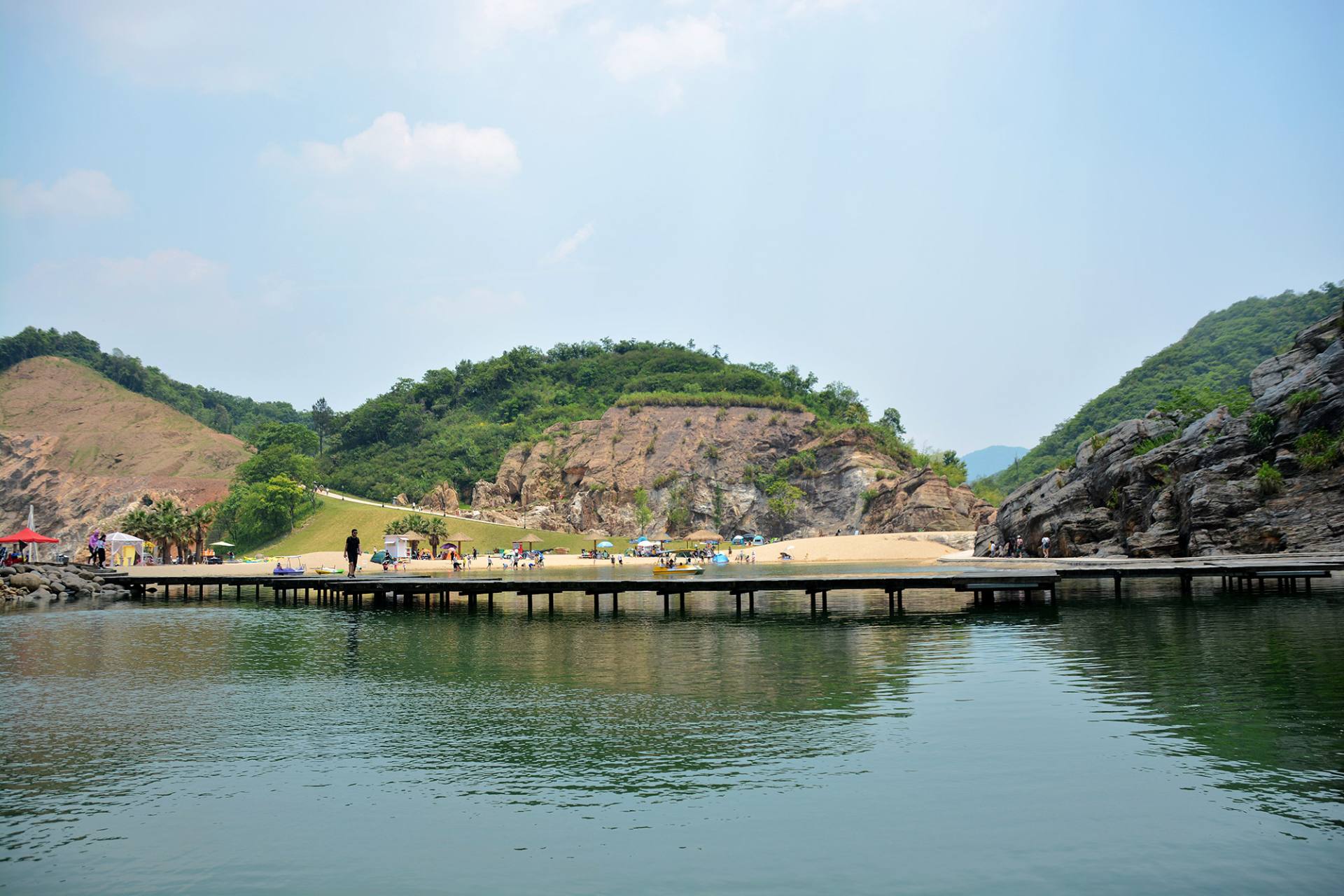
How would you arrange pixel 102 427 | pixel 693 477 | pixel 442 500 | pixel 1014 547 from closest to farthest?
1. pixel 1014 547
2. pixel 693 477
3. pixel 442 500
4. pixel 102 427

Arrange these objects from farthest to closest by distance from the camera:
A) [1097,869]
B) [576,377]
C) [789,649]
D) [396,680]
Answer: [576,377], [789,649], [396,680], [1097,869]

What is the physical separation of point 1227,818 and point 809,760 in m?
4.98

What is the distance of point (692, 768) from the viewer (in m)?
12.6

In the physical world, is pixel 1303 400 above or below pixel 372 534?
above

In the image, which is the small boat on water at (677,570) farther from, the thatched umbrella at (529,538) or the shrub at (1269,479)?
the thatched umbrella at (529,538)

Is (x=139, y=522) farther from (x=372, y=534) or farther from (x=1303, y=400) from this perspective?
(x=1303, y=400)

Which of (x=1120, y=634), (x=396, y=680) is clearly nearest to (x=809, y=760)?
(x=396, y=680)

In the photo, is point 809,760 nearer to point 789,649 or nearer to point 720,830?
point 720,830

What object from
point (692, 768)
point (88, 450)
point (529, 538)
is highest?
point (88, 450)

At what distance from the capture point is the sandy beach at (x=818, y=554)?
250ft

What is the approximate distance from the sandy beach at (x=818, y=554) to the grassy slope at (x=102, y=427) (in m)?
49.4

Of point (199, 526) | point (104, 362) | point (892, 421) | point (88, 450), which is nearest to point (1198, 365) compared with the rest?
point (892, 421)

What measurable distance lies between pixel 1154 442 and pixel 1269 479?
10932 millimetres

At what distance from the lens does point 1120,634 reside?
25.3 meters
